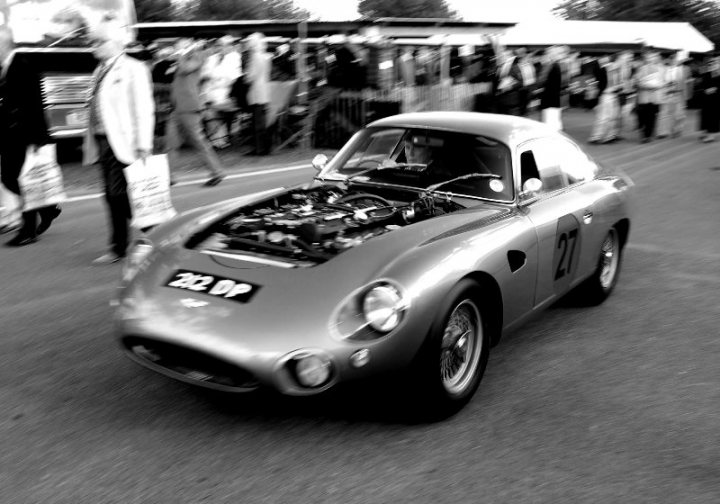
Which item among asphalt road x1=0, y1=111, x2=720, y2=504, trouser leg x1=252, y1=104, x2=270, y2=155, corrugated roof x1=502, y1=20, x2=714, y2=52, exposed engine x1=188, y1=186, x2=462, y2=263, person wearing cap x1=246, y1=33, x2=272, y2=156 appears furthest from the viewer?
corrugated roof x1=502, y1=20, x2=714, y2=52

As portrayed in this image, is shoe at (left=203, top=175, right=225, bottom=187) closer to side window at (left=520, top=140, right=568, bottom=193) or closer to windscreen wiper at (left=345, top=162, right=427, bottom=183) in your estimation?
windscreen wiper at (left=345, top=162, right=427, bottom=183)

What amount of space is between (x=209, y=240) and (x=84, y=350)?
1.06 metres

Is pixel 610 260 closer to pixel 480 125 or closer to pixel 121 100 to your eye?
pixel 480 125

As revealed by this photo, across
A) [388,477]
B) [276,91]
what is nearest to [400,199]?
[388,477]

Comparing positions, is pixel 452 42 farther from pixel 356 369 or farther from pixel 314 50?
pixel 356 369

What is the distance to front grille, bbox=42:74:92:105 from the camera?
420 inches

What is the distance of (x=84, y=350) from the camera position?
4.41 m

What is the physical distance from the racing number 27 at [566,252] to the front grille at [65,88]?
26.5 feet

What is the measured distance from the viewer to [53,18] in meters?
11.5

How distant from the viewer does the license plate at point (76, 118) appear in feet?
35.8

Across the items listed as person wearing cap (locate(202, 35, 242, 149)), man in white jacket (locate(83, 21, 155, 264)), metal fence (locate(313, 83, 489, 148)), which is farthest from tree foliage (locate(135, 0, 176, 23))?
man in white jacket (locate(83, 21, 155, 264))

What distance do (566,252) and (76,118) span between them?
8.41 metres

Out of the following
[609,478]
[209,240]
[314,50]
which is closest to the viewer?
[609,478]

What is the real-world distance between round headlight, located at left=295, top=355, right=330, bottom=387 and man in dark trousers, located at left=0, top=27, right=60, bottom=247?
4.63 m
